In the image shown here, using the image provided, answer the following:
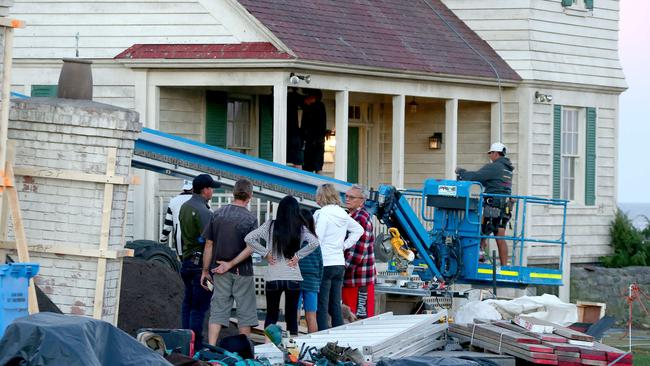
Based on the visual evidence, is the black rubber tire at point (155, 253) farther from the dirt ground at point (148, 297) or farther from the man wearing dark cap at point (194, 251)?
the man wearing dark cap at point (194, 251)

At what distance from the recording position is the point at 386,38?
23.3m

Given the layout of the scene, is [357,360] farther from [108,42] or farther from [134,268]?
[108,42]

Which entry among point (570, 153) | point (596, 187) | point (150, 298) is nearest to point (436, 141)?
point (570, 153)

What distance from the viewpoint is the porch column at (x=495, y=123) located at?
2516 cm

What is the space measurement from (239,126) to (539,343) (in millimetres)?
9481

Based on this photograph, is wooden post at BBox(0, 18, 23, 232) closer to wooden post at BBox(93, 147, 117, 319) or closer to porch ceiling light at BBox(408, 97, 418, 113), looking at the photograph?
wooden post at BBox(93, 147, 117, 319)

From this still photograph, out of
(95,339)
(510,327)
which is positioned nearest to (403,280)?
(510,327)

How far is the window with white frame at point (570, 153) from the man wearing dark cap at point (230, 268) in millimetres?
13156

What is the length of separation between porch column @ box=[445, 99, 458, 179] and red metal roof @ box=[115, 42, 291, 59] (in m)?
4.53

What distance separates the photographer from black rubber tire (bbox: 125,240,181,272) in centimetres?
1830

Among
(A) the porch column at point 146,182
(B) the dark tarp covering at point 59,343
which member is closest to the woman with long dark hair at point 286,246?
(B) the dark tarp covering at point 59,343

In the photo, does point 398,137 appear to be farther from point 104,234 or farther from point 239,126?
point 104,234

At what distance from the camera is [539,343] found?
14.2 meters

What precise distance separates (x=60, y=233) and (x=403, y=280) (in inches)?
242
